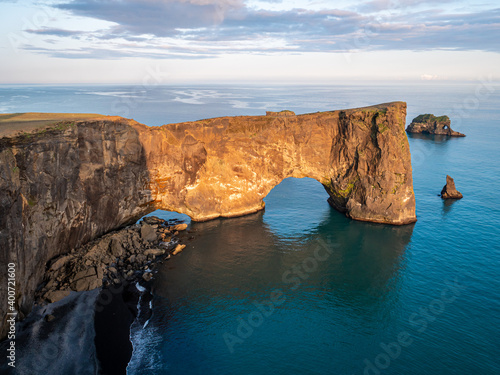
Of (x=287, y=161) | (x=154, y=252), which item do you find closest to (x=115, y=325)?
(x=154, y=252)

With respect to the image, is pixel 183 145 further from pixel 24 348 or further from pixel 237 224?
pixel 24 348

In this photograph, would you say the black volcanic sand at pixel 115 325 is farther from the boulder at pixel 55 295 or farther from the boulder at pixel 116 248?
the boulder at pixel 116 248

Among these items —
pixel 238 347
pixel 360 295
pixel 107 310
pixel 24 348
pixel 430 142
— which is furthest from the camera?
pixel 430 142

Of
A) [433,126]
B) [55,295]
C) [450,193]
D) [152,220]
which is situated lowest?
[55,295]

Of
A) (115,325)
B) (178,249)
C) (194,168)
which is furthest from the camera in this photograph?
(194,168)

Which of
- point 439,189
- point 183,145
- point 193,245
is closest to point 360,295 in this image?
point 193,245

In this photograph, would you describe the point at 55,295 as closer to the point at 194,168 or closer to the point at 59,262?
the point at 59,262
